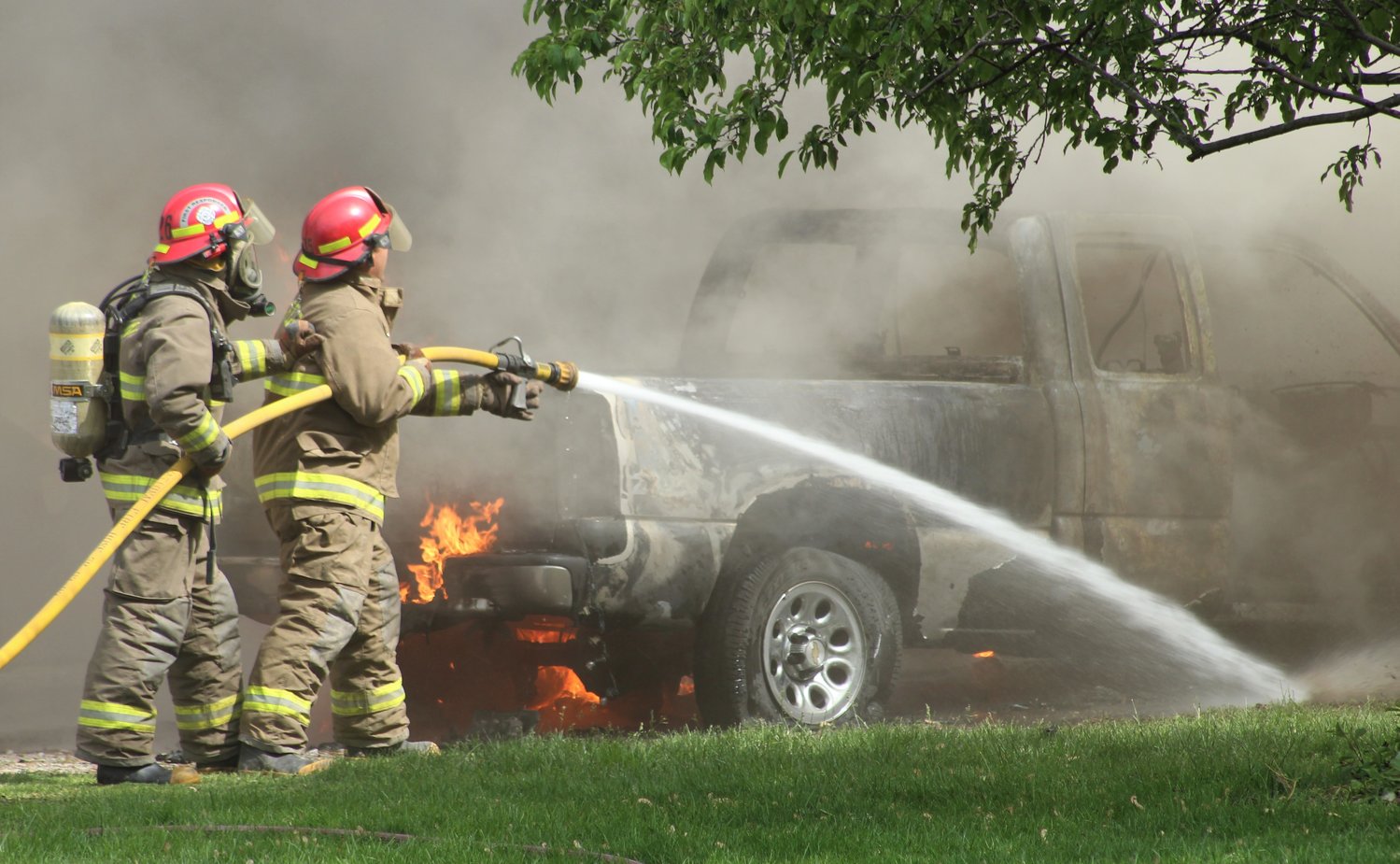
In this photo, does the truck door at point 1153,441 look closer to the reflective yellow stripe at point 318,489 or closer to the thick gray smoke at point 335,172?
the thick gray smoke at point 335,172

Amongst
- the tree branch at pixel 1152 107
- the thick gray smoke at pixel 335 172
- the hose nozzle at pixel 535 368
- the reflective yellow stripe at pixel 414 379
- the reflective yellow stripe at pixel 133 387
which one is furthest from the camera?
the thick gray smoke at pixel 335 172

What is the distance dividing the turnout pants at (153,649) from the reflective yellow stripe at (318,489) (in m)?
0.27

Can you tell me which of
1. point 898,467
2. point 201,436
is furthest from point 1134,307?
point 201,436

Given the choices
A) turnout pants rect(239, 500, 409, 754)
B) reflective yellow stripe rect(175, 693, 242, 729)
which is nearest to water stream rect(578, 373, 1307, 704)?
turnout pants rect(239, 500, 409, 754)

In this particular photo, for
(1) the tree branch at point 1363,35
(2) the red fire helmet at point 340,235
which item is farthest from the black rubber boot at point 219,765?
(1) the tree branch at point 1363,35

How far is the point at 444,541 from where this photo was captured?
5.48 m

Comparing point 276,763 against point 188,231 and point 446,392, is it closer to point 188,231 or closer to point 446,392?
point 446,392

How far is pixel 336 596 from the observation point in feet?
16.3

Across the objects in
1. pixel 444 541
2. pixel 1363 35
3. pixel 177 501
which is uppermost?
pixel 1363 35

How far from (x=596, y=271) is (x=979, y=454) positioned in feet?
7.96

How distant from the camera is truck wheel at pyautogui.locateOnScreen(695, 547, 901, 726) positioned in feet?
18.6

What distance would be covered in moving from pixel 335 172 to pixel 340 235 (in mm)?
5140

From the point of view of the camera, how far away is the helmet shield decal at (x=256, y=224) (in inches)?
203

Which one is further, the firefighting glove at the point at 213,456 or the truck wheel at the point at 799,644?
the truck wheel at the point at 799,644
